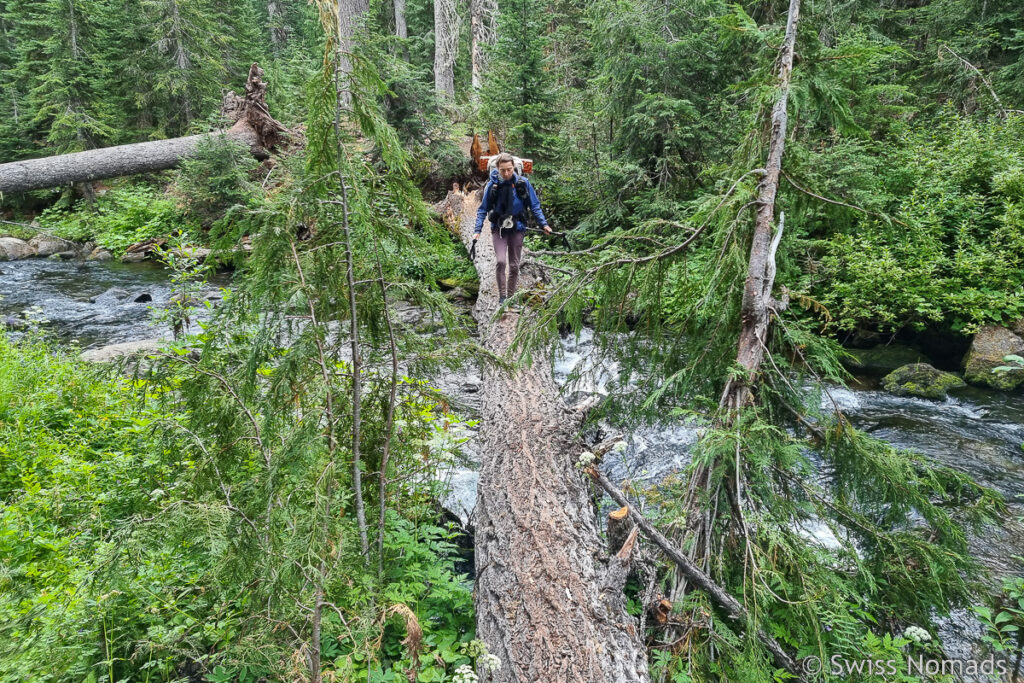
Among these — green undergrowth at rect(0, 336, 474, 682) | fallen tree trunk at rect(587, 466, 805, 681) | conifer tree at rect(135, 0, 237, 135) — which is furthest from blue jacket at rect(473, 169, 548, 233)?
conifer tree at rect(135, 0, 237, 135)

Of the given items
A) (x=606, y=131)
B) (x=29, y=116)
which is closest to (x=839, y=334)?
(x=606, y=131)

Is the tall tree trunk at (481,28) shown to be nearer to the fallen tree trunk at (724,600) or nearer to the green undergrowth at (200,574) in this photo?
the green undergrowth at (200,574)

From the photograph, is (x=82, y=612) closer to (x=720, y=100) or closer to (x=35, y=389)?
(x=35, y=389)

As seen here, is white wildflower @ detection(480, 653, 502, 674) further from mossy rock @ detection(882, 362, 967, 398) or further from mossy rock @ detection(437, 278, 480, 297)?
mossy rock @ detection(437, 278, 480, 297)

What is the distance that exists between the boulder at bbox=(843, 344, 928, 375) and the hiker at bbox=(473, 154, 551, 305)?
5645 mm

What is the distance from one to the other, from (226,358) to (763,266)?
9.79 feet

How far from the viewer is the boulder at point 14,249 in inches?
594

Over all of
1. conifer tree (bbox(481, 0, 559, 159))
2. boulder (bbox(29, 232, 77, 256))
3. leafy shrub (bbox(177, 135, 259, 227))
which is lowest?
boulder (bbox(29, 232, 77, 256))

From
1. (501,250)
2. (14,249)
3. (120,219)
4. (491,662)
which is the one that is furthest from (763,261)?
(120,219)

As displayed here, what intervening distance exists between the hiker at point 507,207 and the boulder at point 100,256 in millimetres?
14239

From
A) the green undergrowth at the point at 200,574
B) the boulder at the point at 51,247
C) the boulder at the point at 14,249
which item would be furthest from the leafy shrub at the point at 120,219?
the green undergrowth at the point at 200,574

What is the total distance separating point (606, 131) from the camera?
37.9ft

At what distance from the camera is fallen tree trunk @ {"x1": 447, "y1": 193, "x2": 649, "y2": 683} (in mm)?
2611

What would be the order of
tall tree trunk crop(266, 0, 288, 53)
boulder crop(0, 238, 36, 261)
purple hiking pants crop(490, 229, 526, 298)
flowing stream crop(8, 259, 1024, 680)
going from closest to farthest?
flowing stream crop(8, 259, 1024, 680)
purple hiking pants crop(490, 229, 526, 298)
boulder crop(0, 238, 36, 261)
tall tree trunk crop(266, 0, 288, 53)
